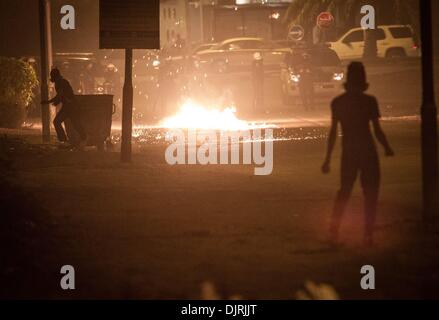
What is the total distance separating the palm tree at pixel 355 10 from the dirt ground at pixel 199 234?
2751 centimetres

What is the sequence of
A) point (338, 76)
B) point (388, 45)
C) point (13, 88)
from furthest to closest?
point (388, 45), point (338, 76), point (13, 88)

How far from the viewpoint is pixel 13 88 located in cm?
2647

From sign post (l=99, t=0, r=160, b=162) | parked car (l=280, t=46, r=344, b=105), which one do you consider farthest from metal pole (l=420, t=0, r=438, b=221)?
parked car (l=280, t=46, r=344, b=105)

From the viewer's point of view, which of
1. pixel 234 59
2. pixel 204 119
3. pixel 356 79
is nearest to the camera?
pixel 356 79

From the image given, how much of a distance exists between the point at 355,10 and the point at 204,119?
17.4 meters

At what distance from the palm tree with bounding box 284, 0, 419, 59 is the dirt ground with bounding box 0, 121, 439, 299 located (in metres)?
27.5

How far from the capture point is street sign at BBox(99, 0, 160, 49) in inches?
720

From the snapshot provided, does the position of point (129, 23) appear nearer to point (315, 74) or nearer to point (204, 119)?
point (204, 119)

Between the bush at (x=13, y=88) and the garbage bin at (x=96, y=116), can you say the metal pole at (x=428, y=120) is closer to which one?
the garbage bin at (x=96, y=116)

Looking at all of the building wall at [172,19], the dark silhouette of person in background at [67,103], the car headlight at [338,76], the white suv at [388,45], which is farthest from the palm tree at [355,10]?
the dark silhouette of person in background at [67,103]

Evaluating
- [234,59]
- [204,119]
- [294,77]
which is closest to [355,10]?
[234,59]

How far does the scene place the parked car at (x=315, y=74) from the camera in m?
34.1

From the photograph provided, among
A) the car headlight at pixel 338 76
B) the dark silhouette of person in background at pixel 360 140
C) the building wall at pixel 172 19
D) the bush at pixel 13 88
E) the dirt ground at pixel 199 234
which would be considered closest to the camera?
the dirt ground at pixel 199 234

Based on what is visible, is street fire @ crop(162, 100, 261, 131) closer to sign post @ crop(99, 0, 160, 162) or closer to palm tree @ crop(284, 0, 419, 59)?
sign post @ crop(99, 0, 160, 162)
